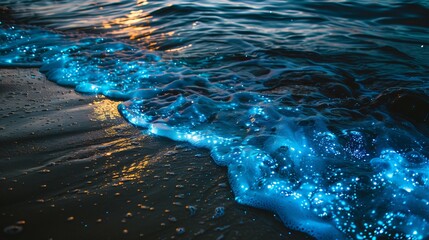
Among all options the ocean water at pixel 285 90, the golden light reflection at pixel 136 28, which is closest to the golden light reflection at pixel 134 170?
the ocean water at pixel 285 90

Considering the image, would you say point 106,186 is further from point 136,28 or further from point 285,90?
point 136,28

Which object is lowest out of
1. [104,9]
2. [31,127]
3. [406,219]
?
[406,219]

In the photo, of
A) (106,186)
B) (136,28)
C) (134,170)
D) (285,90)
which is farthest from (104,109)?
(136,28)

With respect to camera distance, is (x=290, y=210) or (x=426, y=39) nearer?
(x=290, y=210)

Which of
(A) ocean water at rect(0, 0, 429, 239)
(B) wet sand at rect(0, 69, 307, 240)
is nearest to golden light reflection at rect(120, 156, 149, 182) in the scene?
(B) wet sand at rect(0, 69, 307, 240)

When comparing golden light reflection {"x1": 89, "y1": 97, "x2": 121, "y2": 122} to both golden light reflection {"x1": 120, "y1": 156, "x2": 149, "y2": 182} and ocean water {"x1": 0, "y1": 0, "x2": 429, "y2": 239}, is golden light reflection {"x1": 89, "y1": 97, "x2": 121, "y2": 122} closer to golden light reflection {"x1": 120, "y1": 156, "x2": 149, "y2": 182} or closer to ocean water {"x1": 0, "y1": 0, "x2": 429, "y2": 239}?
ocean water {"x1": 0, "y1": 0, "x2": 429, "y2": 239}

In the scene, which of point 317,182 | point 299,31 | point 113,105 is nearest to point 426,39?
point 299,31

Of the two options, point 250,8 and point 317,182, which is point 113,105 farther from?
point 250,8
